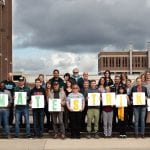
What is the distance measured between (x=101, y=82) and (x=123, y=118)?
143 centimetres

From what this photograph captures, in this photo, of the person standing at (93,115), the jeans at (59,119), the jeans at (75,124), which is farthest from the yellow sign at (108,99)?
the jeans at (59,119)

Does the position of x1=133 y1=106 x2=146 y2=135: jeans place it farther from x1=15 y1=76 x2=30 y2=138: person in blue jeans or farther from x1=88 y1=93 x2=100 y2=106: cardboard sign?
x1=15 y1=76 x2=30 y2=138: person in blue jeans

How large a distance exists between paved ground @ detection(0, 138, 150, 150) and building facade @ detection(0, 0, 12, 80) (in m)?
46.0

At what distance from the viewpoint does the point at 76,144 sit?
14961 millimetres

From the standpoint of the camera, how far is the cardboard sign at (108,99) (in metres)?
16.2

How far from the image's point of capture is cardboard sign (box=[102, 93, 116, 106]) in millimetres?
16219

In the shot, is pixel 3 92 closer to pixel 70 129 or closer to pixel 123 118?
pixel 70 129

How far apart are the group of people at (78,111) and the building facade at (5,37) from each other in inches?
1769

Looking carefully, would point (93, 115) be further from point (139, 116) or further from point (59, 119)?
point (139, 116)

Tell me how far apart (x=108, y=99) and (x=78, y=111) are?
3.57ft

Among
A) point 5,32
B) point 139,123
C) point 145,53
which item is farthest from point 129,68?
point 139,123

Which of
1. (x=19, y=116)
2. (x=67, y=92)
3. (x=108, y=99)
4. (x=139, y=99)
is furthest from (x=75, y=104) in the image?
(x=139, y=99)

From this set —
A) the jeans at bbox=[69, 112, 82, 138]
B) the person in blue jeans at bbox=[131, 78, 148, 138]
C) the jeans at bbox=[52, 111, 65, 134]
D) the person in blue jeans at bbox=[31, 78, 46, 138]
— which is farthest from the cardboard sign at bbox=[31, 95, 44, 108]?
the person in blue jeans at bbox=[131, 78, 148, 138]

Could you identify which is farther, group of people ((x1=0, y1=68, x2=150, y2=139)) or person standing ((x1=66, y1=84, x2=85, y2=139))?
group of people ((x1=0, y1=68, x2=150, y2=139))
